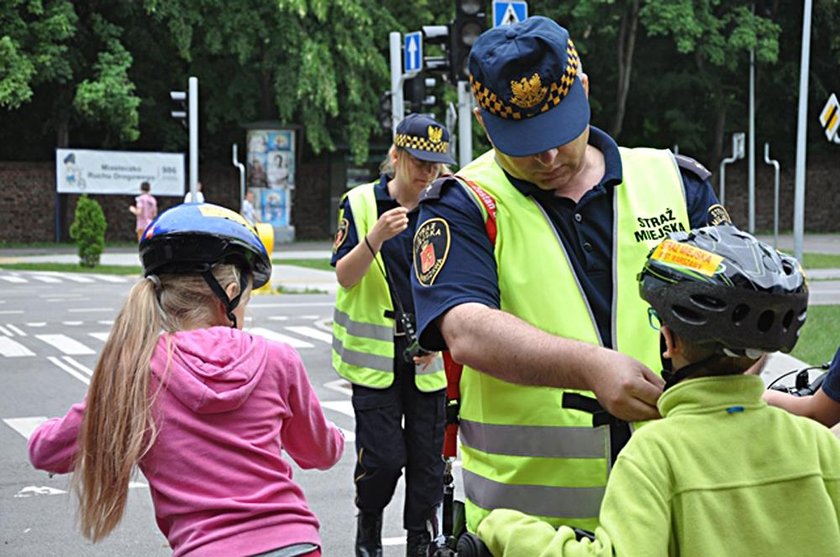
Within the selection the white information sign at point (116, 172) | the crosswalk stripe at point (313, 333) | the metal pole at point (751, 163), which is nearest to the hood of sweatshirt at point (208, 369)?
the crosswalk stripe at point (313, 333)

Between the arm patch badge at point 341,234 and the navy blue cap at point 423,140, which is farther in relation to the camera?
the arm patch badge at point 341,234

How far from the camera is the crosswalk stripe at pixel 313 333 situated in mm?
16172

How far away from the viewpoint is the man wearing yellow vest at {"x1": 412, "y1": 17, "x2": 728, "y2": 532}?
284 cm

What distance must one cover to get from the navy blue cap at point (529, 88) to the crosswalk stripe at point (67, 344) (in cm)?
1232

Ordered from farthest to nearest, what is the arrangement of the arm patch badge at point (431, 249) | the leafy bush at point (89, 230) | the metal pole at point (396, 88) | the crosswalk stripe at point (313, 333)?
the leafy bush at point (89, 230)
the metal pole at point (396, 88)
the crosswalk stripe at point (313, 333)
the arm patch badge at point (431, 249)

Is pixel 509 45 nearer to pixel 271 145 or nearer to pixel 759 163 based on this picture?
pixel 271 145

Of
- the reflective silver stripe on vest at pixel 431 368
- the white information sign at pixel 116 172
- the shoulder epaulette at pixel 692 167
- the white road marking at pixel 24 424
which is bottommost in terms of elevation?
the white road marking at pixel 24 424

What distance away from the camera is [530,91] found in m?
2.84

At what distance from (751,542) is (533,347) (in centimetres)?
57

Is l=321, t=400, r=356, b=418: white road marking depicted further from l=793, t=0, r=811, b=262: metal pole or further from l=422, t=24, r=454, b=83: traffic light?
l=793, t=0, r=811, b=262: metal pole

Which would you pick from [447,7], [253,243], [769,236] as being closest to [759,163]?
[769,236]

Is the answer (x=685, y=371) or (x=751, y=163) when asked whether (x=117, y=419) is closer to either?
(x=685, y=371)

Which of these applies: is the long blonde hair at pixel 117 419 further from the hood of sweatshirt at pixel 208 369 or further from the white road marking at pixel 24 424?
the white road marking at pixel 24 424

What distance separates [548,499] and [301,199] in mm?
40812
